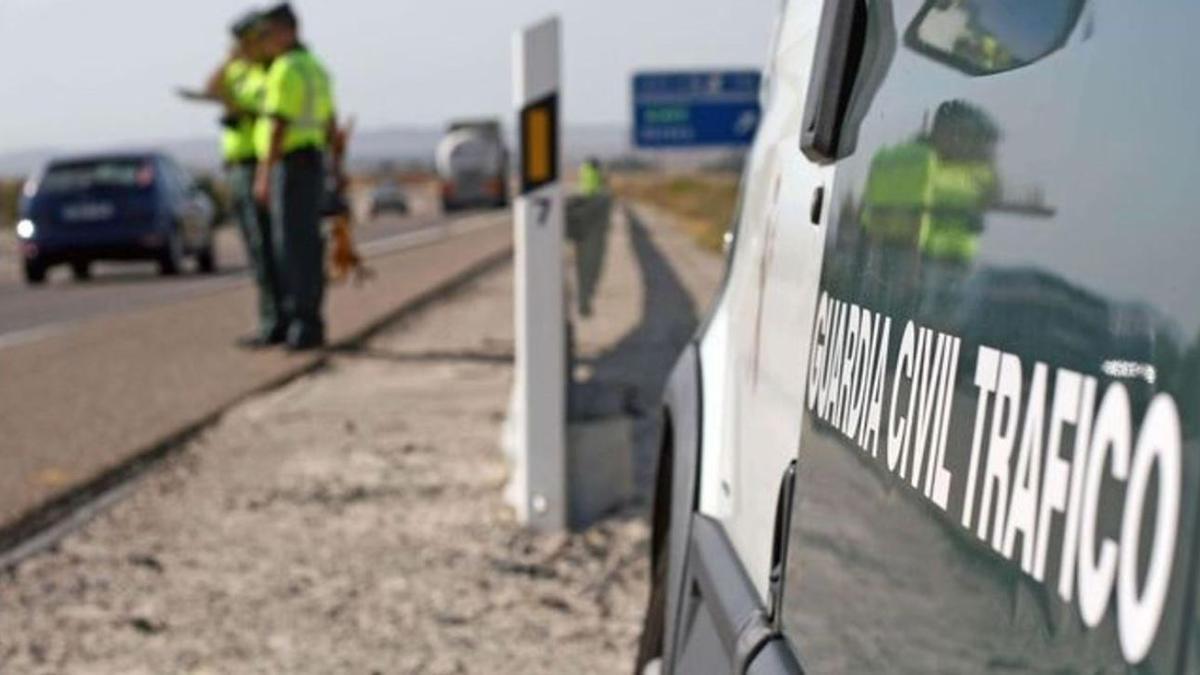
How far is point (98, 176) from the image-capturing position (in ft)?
92.7

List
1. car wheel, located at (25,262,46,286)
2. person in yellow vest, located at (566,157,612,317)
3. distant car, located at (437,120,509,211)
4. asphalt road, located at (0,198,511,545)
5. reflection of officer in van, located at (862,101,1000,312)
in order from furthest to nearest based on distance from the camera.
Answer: distant car, located at (437,120,509,211) < car wheel, located at (25,262,46,286) < asphalt road, located at (0,198,511,545) < person in yellow vest, located at (566,157,612,317) < reflection of officer in van, located at (862,101,1000,312)

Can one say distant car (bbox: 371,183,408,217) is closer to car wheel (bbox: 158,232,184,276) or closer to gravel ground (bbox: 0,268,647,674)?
car wheel (bbox: 158,232,184,276)

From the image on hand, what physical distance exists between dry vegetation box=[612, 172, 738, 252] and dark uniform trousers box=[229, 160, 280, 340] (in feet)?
67.0

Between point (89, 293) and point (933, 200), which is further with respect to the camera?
point (89, 293)

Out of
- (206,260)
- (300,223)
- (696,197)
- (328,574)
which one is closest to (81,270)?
(206,260)

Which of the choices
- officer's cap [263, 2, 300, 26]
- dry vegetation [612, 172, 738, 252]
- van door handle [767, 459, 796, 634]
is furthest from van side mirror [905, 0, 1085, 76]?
dry vegetation [612, 172, 738, 252]

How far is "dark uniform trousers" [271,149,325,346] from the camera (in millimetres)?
13727

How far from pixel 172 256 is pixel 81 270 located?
6.67ft

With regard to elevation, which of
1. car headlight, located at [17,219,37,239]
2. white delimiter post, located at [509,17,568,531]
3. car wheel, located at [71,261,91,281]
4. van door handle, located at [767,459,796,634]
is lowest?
car wheel, located at [71,261,91,281]

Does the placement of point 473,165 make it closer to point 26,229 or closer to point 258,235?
point 26,229

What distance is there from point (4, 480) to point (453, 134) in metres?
74.3

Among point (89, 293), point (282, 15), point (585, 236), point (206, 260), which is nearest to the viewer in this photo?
point (585, 236)

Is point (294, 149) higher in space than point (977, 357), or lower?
lower

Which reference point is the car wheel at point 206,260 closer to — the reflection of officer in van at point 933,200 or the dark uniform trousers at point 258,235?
the dark uniform trousers at point 258,235
